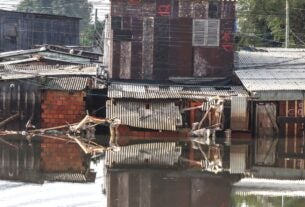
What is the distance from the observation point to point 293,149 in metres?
29.4

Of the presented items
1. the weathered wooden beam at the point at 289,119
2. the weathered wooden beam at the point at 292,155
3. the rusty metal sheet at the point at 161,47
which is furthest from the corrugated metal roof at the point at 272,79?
the weathered wooden beam at the point at 292,155

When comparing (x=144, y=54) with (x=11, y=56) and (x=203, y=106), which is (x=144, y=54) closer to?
(x=203, y=106)

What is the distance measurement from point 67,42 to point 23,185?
33.1 metres

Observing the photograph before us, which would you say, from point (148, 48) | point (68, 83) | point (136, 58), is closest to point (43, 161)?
point (68, 83)

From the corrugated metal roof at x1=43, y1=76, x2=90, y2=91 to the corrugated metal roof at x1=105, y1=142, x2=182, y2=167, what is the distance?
501 centimetres

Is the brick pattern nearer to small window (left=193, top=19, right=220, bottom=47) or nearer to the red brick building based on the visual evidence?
the red brick building

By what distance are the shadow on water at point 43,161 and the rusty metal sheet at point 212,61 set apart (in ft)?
31.2

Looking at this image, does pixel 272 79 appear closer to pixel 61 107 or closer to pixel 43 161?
pixel 61 107

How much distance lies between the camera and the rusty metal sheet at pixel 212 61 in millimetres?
35844

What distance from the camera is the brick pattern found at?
22.4 m

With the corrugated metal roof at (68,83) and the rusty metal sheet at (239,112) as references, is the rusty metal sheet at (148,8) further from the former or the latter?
the rusty metal sheet at (239,112)

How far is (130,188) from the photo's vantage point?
18.7 metres

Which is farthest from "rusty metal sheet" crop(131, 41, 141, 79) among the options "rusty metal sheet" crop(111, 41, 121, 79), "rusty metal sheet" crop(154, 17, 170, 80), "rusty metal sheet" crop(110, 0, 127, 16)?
"rusty metal sheet" crop(110, 0, 127, 16)

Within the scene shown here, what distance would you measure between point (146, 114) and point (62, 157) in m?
8.62
